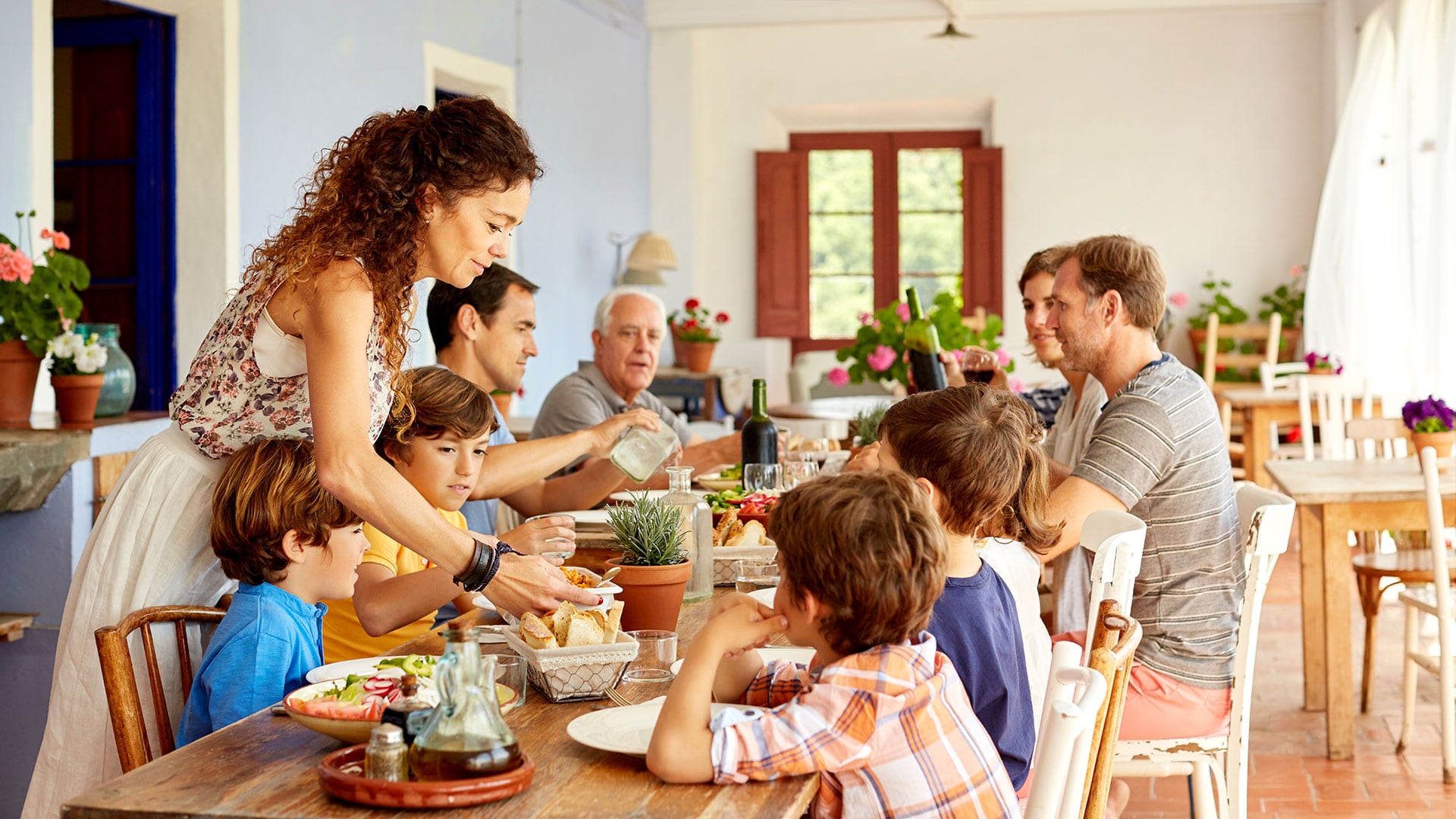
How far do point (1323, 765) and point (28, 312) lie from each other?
3429mm

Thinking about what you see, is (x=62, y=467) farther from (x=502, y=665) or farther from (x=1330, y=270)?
(x=1330, y=270)

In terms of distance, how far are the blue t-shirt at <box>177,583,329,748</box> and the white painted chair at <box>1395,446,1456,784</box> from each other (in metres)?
2.76

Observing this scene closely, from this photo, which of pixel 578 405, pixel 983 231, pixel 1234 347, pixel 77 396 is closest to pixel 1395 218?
pixel 1234 347

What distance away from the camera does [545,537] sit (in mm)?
1948

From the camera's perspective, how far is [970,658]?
1.69 meters

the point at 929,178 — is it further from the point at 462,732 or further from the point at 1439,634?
the point at 462,732

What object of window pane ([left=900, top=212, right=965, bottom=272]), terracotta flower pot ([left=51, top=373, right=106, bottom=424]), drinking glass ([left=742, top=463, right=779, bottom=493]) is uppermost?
window pane ([left=900, top=212, right=965, bottom=272])

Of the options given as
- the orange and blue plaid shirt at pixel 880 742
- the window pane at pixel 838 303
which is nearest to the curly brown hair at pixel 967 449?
the orange and blue plaid shirt at pixel 880 742

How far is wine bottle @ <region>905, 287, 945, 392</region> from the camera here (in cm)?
383

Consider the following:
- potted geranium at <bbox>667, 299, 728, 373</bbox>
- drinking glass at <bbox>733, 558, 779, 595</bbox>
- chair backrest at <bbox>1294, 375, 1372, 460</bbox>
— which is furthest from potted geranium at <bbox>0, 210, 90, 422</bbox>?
potted geranium at <bbox>667, 299, 728, 373</bbox>

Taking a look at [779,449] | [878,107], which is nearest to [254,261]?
[779,449]

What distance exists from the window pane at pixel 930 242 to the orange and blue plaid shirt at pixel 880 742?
332 inches

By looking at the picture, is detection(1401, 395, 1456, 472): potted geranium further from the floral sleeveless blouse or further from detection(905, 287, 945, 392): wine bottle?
the floral sleeveless blouse

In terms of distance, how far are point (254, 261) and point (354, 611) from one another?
571 mm
